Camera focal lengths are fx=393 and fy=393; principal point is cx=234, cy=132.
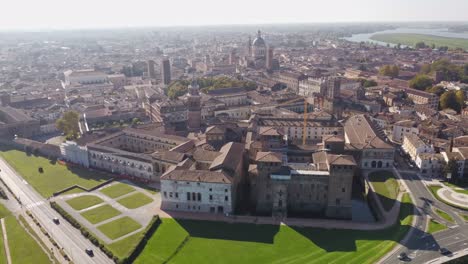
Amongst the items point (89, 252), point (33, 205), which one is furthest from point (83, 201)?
point (89, 252)

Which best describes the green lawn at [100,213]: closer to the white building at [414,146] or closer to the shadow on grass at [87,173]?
the shadow on grass at [87,173]

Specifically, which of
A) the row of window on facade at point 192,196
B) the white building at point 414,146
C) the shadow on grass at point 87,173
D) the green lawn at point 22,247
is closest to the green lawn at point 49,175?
the shadow on grass at point 87,173

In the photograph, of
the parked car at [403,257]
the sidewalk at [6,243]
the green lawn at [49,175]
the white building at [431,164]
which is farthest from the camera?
the green lawn at [49,175]

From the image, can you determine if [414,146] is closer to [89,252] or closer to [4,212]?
[89,252]

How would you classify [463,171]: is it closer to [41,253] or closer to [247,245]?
[247,245]

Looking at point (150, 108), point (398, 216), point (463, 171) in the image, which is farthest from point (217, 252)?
point (150, 108)

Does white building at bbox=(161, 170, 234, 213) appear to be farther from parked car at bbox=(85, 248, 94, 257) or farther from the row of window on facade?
parked car at bbox=(85, 248, 94, 257)
